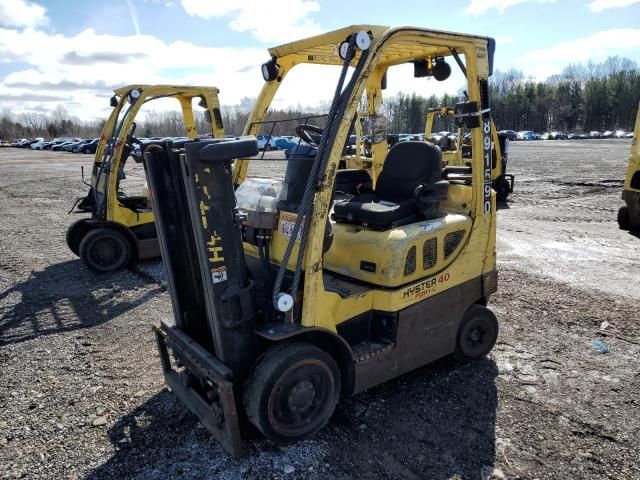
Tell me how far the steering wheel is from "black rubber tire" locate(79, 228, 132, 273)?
15.9ft

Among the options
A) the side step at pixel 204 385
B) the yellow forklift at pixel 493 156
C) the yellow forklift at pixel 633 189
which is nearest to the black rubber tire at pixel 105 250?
the side step at pixel 204 385

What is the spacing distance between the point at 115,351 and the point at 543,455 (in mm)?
3894

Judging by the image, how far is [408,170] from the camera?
445cm

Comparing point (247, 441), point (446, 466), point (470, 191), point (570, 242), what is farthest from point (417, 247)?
point (570, 242)

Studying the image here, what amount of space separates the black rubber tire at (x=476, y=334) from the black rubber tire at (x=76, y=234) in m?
6.34

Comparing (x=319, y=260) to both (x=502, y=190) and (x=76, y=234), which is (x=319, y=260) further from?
(x=502, y=190)

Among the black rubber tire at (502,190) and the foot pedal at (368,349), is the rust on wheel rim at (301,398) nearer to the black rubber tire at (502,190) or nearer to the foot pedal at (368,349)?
the foot pedal at (368,349)

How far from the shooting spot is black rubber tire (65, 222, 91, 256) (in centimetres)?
803

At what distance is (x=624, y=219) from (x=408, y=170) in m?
7.54

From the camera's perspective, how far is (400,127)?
76.8 metres

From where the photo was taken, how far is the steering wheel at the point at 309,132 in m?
3.84

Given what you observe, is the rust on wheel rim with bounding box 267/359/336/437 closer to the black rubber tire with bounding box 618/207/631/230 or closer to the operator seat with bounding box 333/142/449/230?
the operator seat with bounding box 333/142/449/230

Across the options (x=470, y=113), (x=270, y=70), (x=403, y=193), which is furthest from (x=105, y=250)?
(x=470, y=113)

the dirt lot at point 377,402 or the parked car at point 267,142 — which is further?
the parked car at point 267,142
